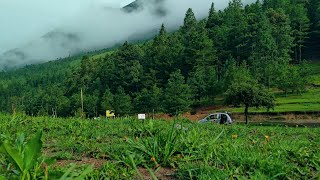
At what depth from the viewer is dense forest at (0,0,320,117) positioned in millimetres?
70750

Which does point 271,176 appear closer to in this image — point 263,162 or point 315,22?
point 263,162

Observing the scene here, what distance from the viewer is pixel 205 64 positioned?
8481cm

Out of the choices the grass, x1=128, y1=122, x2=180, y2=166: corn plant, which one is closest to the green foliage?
the grass

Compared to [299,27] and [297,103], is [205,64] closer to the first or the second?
[299,27]

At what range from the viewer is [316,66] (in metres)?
84.0

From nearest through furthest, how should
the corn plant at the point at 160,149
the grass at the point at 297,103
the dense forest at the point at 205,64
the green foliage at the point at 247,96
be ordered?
the corn plant at the point at 160,149 < the green foliage at the point at 247,96 < the grass at the point at 297,103 < the dense forest at the point at 205,64

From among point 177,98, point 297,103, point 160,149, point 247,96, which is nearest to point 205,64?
point 177,98

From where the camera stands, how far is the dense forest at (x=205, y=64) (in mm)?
70750

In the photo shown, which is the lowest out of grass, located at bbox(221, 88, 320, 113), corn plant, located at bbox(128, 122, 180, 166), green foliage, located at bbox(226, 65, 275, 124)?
grass, located at bbox(221, 88, 320, 113)

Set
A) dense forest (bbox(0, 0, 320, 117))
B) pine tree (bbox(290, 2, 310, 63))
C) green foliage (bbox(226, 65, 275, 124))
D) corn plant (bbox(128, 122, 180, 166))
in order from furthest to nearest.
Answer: pine tree (bbox(290, 2, 310, 63))
dense forest (bbox(0, 0, 320, 117))
green foliage (bbox(226, 65, 275, 124))
corn plant (bbox(128, 122, 180, 166))

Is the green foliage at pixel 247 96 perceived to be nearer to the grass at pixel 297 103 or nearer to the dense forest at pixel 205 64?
the grass at pixel 297 103

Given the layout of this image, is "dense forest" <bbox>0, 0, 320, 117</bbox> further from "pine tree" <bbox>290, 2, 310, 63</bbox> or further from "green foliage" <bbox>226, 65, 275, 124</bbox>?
"green foliage" <bbox>226, 65, 275, 124</bbox>

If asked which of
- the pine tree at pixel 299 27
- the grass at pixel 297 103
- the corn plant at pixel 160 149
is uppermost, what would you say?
the pine tree at pixel 299 27

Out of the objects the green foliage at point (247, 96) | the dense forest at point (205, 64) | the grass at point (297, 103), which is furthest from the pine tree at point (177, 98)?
the green foliage at point (247, 96)
